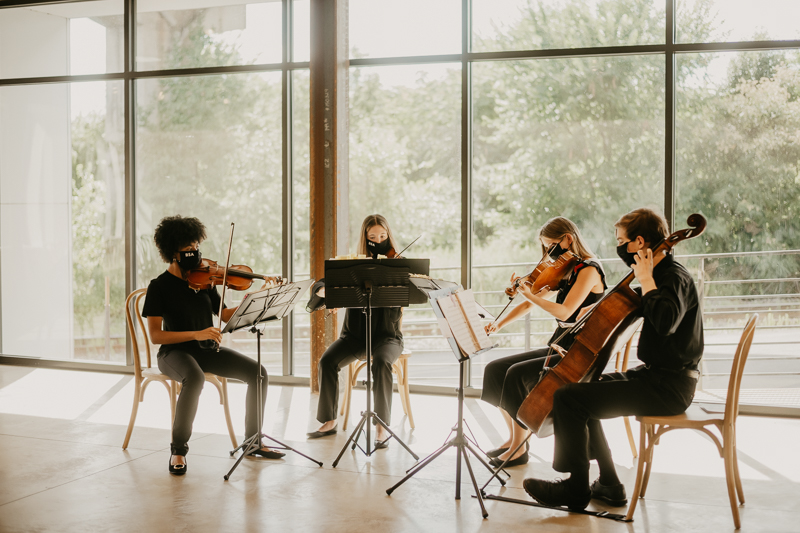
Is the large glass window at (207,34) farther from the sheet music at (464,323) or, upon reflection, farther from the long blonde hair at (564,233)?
the sheet music at (464,323)

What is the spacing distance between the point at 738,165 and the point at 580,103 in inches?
41.5

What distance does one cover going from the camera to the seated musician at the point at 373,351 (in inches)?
147

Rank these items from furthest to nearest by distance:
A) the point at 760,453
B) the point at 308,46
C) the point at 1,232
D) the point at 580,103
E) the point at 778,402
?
the point at 1,232 < the point at 308,46 < the point at 580,103 < the point at 778,402 < the point at 760,453

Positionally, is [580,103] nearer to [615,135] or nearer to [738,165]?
[615,135]

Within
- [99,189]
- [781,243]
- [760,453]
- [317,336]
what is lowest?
[760,453]

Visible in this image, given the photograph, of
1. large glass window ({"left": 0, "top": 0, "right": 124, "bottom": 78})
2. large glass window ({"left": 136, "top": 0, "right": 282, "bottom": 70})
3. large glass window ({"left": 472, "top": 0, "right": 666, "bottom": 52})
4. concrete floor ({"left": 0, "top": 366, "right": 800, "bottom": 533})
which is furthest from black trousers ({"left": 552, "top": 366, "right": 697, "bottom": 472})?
large glass window ({"left": 0, "top": 0, "right": 124, "bottom": 78})

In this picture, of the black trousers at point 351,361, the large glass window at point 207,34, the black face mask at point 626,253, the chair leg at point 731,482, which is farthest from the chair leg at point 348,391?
the large glass window at point 207,34

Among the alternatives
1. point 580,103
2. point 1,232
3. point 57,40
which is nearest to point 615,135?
point 580,103

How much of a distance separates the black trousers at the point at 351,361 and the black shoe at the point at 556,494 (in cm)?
110

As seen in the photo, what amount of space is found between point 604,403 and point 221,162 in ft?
12.1

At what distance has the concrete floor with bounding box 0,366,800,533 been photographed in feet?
8.71

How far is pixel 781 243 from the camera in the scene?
439 centimetres

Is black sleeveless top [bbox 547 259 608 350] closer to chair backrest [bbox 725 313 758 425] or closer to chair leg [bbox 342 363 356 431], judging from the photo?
chair backrest [bbox 725 313 758 425]

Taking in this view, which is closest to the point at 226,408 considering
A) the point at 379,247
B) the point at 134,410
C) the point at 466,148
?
the point at 134,410
